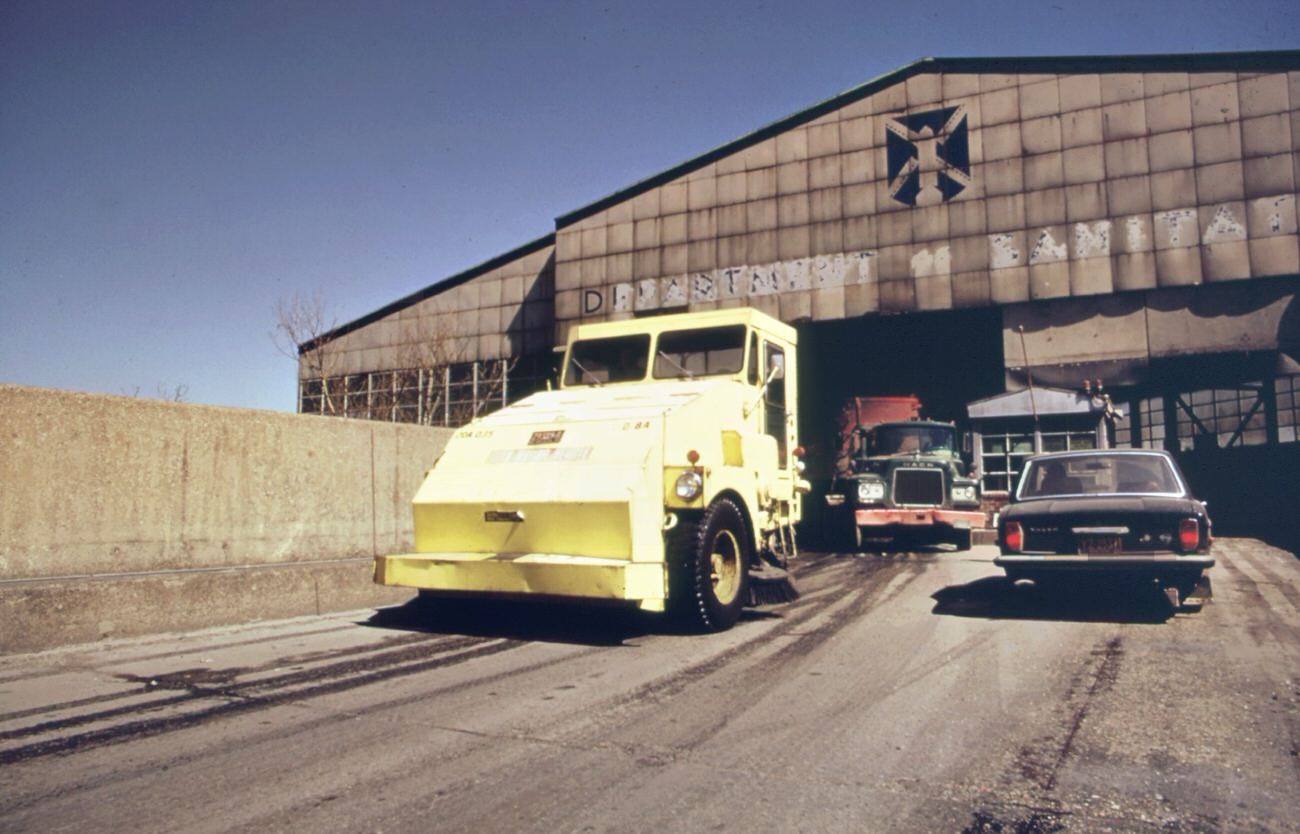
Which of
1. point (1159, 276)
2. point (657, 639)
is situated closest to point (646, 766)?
point (657, 639)

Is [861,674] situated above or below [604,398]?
below

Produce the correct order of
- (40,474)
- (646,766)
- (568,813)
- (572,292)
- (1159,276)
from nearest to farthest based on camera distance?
(568,813) → (646,766) → (40,474) → (1159,276) → (572,292)

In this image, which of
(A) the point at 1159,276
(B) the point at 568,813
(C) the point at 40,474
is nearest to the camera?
(B) the point at 568,813

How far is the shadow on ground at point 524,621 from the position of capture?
6680 millimetres

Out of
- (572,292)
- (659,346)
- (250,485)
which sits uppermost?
(572,292)

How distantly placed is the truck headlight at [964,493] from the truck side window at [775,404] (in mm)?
7055

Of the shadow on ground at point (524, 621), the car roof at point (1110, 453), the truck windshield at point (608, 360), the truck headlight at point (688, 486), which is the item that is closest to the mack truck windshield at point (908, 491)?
the car roof at point (1110, 453)

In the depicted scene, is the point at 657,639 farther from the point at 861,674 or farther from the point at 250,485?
the point at 250,485

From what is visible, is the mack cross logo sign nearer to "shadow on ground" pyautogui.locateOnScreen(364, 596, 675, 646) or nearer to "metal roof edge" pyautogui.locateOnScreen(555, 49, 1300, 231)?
"metal roof edge" pyautogui.locateOnScreen(555, 49, 1300, 231)

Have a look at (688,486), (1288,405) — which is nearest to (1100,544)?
(688,486)

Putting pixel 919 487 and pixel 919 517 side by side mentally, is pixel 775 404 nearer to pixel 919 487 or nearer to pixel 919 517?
pixel 919 517

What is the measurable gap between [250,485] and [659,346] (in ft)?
13.3

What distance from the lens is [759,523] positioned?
754 centimetres

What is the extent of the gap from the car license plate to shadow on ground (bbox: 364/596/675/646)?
3.91 meters
